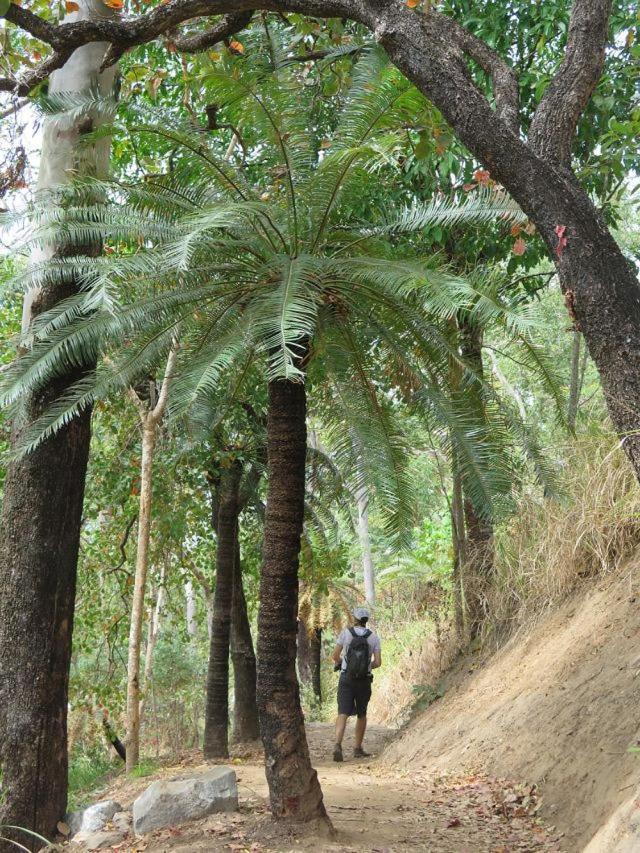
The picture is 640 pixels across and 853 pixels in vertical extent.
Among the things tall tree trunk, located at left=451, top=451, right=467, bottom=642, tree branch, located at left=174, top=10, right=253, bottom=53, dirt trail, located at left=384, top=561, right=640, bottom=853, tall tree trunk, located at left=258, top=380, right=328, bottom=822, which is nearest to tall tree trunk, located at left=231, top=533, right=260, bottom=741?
dirt trail, located at left=384, top=561, right=640, bottom=853

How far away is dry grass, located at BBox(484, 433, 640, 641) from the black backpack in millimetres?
1565

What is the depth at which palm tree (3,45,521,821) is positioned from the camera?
5402 mm

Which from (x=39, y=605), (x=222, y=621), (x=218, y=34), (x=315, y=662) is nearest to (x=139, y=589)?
(x=222, y=621)

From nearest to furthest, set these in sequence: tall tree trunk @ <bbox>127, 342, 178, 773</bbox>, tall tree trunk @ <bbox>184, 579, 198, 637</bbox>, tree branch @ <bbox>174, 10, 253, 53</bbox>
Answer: tree branch @ <bbox>174, 10, 253, 53</bbox>
tall tree trunk @ <bbox>127, 342, 178, 773</bbox>
tall tree trunk @ <bbox>184, 579, 198, 637</bbox>

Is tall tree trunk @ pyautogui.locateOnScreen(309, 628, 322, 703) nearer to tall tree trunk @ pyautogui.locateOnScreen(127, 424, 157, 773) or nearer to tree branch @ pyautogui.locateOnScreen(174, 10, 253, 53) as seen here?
tall tree trunk @ pyautogui.locateOnScreen(127, 424, 157, 773)

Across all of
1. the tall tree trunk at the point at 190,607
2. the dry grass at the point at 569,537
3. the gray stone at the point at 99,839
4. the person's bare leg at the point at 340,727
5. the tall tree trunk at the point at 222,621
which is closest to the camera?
the gray stone at the point at 99,839

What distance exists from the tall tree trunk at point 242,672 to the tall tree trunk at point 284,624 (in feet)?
21.3

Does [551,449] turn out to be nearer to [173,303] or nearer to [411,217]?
[411,217]

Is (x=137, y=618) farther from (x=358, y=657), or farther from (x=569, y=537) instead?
(x=569, y=537)

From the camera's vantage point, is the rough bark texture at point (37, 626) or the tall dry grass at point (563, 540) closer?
Answer: the rough bark texture at point (37, 626)

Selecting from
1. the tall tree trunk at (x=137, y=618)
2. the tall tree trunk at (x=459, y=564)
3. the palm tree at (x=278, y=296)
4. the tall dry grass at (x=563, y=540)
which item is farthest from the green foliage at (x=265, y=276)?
the tall tree trunk at (x=459, y=564)

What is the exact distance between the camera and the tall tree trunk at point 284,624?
5383 mm

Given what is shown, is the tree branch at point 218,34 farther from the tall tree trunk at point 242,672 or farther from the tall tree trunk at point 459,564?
the tall tree trunk at point 242,672

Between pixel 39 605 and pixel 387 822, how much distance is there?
118 inches
